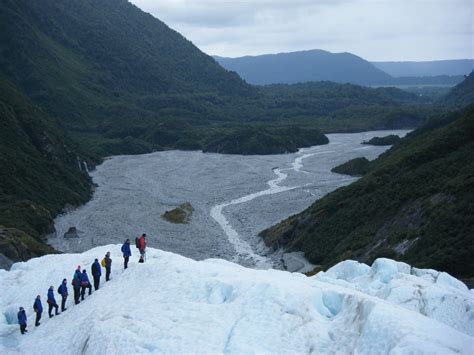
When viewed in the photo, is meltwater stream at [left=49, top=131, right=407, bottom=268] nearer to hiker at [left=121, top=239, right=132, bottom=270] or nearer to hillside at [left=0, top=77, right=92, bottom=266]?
hillside at [left=0, top=77, right=92, bottom=266]

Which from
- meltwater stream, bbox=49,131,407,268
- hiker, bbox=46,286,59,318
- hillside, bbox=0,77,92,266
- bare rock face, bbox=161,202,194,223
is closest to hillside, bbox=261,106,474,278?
meltwater stream, bbox=49,131,407,268

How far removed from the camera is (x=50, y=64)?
17450 centimetres

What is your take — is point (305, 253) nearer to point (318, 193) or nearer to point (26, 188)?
point (318, 193)

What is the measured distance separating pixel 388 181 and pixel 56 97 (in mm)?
130360

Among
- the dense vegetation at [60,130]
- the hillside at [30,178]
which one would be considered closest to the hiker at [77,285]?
the hillside at [30,178]

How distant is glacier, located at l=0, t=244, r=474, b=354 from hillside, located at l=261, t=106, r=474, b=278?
10.2 m

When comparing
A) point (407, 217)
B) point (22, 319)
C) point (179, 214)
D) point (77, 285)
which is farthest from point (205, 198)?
point (22, 319)

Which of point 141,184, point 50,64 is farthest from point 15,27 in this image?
point 141,184

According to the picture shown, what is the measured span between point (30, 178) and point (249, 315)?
60459 mm

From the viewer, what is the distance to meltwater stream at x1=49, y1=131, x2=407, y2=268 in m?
55.5

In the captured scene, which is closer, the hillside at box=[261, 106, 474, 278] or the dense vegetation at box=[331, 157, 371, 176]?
the hillside at box=[261, 106, 474, 278]

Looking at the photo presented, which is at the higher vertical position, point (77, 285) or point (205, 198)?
point (77, 285)

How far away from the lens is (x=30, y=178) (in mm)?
72625

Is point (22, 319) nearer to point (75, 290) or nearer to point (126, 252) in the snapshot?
point (75, 290)
